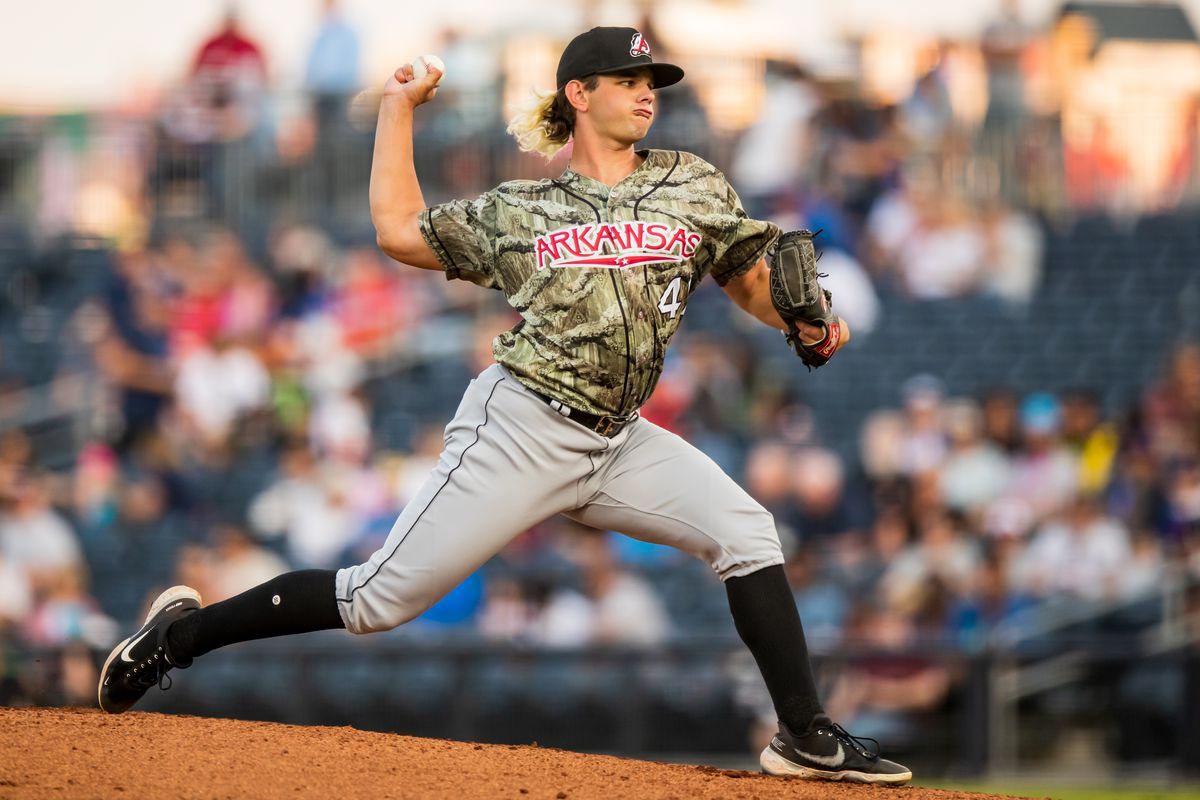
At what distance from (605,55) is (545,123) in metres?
0.34

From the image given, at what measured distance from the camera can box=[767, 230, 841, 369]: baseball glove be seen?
16.0ft

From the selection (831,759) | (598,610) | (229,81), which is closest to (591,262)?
(831,759)

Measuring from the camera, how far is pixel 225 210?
1385 cm

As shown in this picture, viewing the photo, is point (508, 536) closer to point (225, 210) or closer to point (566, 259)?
point (566, 259)

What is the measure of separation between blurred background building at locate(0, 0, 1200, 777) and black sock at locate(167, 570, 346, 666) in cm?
425

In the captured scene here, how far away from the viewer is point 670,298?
4848 millimetres

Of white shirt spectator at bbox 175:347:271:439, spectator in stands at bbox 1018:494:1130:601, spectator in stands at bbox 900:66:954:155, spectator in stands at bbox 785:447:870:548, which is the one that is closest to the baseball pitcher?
spectator in stands at bbox 1018:494:1130:601

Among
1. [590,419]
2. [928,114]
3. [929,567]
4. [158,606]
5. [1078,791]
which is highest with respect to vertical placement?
[590,419]

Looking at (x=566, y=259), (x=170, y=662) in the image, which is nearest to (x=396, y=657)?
(x=170, y=662)

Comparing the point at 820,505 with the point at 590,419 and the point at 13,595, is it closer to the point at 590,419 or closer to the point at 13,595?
the point at 13,595

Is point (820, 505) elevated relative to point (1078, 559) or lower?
elevated

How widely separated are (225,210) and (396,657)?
17.9 feet

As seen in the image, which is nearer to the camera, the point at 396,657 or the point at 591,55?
the point at 591,55

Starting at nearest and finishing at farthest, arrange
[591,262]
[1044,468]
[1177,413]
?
[591,262] < [1044,468] < [1177,413]
